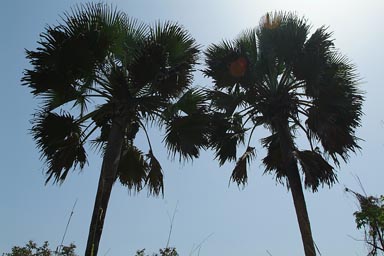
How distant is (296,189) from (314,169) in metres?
0.65

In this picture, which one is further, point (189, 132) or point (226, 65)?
point (226, 65)

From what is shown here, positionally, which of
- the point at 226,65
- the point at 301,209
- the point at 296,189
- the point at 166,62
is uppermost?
the point at 226,65

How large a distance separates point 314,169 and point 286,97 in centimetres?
210

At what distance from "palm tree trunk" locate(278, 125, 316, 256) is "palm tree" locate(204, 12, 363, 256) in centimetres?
2

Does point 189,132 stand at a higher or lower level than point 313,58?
lower

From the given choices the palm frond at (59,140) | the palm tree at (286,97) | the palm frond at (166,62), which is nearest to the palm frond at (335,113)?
the palm tree at (286,97)

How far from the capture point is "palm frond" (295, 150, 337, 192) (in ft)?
30.7

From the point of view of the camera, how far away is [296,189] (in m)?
9.29

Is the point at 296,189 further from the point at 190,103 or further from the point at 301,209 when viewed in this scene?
the point at 190,103

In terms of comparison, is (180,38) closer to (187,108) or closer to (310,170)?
(187,108)

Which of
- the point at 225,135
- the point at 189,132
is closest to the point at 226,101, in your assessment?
the point at 225,135

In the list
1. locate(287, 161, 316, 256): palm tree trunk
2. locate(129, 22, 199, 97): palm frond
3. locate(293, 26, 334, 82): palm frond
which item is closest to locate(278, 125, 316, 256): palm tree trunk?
locate(287, 161, 316, 256): palm tree trunk

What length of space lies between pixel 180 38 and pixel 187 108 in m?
1.59

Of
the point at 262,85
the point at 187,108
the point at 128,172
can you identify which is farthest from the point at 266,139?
the point at 128,172
